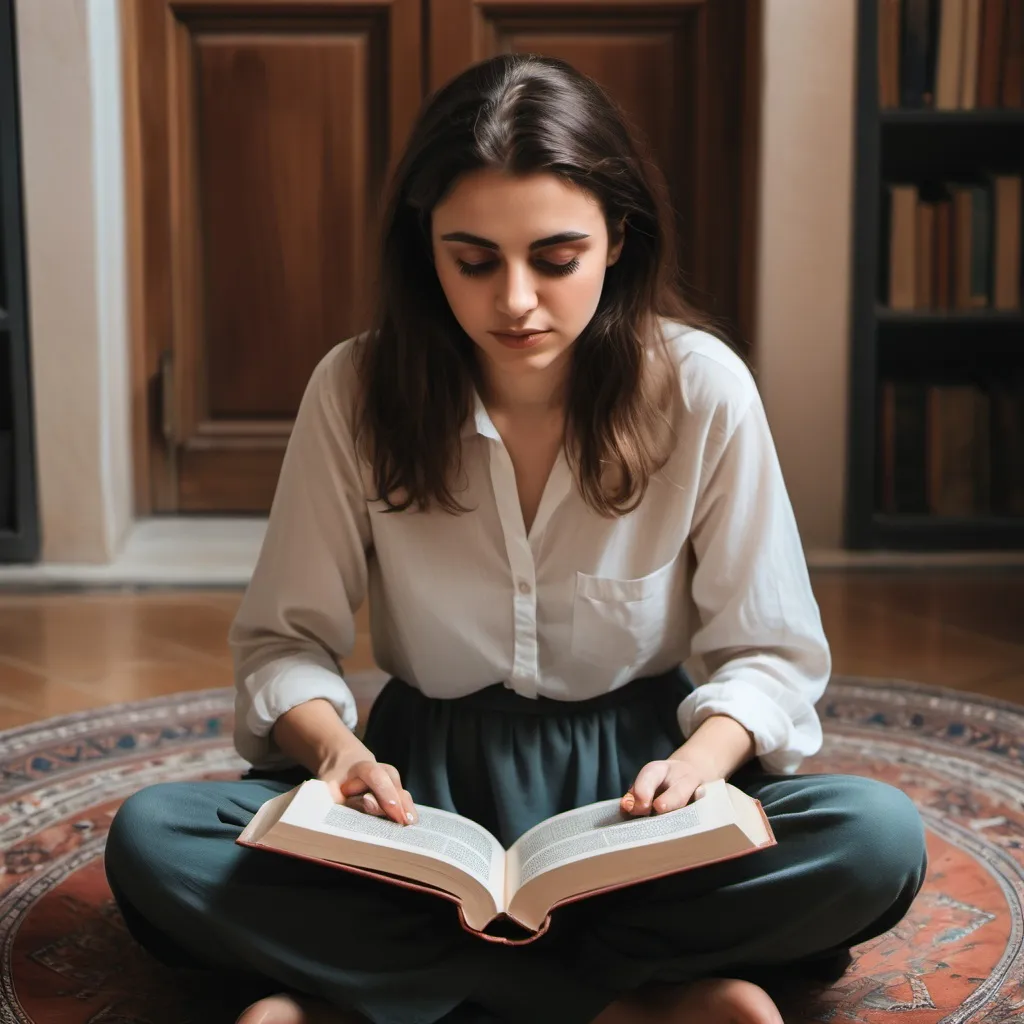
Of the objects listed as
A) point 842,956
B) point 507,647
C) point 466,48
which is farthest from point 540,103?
point 466,48

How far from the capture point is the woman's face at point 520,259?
1.25 m

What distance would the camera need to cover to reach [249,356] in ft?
10.9

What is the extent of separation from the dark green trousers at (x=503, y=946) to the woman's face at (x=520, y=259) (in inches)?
17.2

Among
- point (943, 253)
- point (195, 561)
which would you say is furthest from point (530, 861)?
point (943, 253)

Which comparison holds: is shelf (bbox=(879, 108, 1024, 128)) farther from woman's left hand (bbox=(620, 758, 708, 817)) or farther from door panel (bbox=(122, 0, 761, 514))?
woman's left hand (bbox=(620, 758, 708, 817))

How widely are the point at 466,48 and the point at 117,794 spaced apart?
185 centimetres

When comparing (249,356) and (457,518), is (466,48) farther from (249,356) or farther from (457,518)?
(457,518)

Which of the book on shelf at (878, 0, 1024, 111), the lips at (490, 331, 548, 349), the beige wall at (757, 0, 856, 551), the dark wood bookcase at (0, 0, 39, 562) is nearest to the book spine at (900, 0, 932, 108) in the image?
the book on shelf at (878, 0, 1024, 111)

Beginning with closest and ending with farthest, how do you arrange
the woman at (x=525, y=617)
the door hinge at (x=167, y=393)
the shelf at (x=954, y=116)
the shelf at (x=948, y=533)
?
the woman at (x=525, y=617) → the shelf at (x=954, y=116) → the shelf at (x=948, y=533) → the door hinge at (x=167, y=393)

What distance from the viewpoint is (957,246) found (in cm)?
306

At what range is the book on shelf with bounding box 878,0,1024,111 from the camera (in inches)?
116

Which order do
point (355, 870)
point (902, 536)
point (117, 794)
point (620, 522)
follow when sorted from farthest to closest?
point (902, 536) < point (117, 794) < point (620, 522) < point (355, 870)

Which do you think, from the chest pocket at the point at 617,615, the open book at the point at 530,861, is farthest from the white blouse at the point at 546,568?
the open book at the point at 530,861

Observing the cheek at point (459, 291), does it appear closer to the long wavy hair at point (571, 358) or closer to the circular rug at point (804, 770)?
the long wavy hair at point (571, 358)
